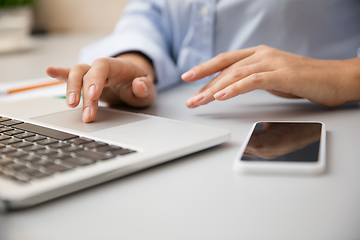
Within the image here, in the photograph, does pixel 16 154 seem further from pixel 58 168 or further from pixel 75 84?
pixel 75 84

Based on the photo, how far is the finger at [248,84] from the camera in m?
0.44

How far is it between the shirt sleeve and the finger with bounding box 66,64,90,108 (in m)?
0.19

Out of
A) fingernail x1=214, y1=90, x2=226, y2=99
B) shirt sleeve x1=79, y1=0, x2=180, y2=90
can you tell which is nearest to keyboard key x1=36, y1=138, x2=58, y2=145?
fingernail x1=214, y1=90, x2=226, y2=99

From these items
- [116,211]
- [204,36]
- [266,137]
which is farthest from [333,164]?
[204,36]

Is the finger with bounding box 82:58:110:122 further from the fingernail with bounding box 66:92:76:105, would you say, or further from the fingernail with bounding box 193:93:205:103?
the fingernail with bounding box 193:93:205:103

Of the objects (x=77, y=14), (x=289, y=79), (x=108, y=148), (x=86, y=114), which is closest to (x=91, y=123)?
(x=86, y=114)

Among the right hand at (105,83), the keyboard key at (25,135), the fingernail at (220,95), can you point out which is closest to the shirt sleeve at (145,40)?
the right hand at (105,83)

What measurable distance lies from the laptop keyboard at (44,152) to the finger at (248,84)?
193 mm

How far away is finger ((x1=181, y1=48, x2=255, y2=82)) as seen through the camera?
1.59 ft

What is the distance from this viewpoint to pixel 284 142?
31 cm

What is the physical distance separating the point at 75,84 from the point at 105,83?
2.6 inches

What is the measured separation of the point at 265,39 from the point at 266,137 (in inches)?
14.8

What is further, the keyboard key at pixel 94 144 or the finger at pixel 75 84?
the finger at pixel 75 84

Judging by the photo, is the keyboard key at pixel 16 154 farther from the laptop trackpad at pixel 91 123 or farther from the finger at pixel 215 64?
the finger at pixel 215 64
